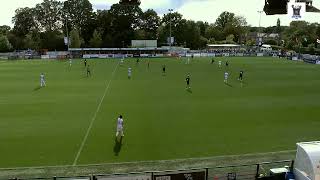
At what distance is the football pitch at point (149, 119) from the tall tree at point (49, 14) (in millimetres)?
102624

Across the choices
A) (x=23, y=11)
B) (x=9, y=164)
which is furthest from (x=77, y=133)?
(x=23, y=11)

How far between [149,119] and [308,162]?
47.1 feet

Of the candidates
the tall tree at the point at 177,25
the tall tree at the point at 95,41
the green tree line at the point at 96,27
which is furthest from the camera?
the tall tree at the point at 177,25

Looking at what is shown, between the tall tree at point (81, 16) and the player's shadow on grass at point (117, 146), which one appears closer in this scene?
the player's shadow on grass at point (117, 146)

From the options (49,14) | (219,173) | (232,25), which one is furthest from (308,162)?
(232,25)

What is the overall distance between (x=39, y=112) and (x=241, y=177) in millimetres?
19133

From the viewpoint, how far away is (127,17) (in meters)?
137

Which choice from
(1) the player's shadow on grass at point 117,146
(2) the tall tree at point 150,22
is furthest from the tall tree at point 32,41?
(1) the player's shadow on grass at point 117,146

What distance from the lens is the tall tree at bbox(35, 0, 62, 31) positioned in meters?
145

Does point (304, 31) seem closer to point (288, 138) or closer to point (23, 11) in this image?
point (23, 11)

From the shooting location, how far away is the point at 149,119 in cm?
2808

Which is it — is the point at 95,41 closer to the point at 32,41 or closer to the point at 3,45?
the point at 32,41

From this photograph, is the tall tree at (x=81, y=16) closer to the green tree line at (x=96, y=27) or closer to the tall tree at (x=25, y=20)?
the green tree line at (x=96, y=27)

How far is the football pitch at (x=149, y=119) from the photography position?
21.3 metres
